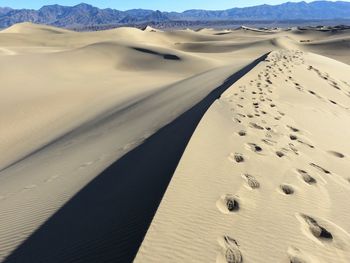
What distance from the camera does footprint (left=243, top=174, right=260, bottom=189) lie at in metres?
4.55

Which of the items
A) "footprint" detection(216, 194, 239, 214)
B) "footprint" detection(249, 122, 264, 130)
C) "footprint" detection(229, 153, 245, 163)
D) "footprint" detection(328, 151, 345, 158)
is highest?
"footprint" detection(216, 194, 239, 214)

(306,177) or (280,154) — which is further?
(280,154)

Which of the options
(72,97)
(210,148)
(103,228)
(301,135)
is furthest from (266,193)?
(72,97)

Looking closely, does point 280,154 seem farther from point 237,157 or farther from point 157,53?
point 157,53

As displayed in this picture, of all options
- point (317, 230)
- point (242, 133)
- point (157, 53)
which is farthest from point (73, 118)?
point (157, 53)

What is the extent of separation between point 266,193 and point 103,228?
173cm

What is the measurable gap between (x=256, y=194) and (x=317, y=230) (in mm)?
756

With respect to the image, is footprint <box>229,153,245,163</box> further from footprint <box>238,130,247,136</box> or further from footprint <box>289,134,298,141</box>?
footprint <box>289,134,298,141</box>

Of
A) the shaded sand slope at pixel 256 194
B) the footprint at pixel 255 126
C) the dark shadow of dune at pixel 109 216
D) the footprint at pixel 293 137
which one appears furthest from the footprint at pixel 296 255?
the footprint at pixel 255 126

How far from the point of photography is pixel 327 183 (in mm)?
4875

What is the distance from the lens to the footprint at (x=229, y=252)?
10.5 feet

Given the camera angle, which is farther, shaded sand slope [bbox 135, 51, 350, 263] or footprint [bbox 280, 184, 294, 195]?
footprint [bbox 280, 184, 294, 195]

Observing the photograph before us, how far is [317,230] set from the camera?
3785 mm

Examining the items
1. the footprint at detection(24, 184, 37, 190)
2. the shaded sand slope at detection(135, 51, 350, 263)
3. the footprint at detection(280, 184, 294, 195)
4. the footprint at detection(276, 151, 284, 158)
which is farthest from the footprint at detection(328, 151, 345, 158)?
the footprint at detection(24, 184, 37, 190)
